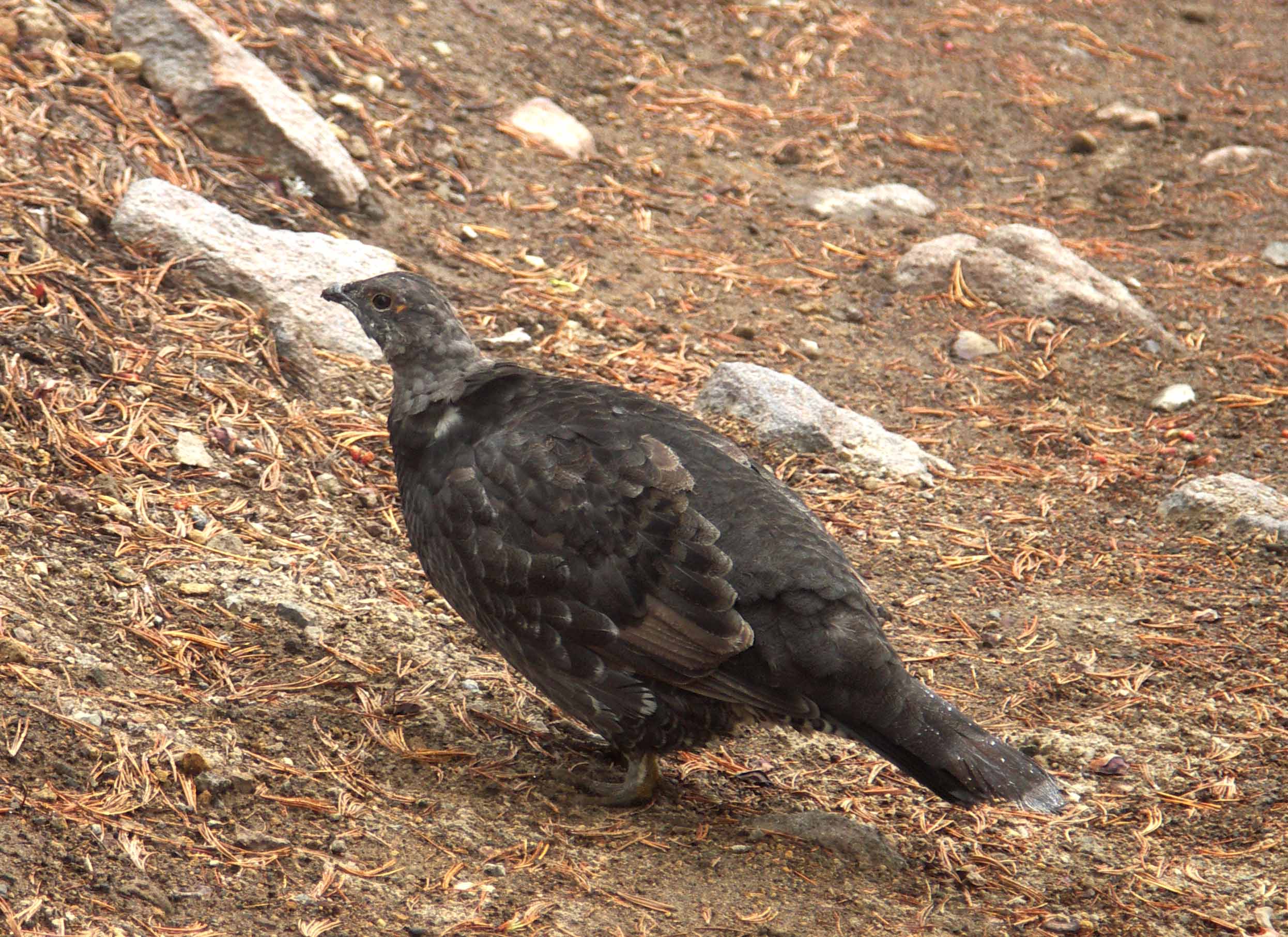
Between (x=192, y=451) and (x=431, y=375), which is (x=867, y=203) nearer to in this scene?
(x=431, y=375)

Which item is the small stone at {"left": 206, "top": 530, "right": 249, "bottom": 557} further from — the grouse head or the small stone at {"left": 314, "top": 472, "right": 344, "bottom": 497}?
the grouse head

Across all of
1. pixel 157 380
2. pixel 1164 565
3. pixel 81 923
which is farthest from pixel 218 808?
pixel 1164 565

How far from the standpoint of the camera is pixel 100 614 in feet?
13.5

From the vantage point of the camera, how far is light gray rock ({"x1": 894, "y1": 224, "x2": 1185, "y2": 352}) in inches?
291

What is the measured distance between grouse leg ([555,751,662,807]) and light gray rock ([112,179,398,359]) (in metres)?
2.56

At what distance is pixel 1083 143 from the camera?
30.3 ft

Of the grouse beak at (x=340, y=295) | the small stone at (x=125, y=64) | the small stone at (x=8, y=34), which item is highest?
the small stone at (x=8, y=34)

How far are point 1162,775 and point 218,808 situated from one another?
9.89ft

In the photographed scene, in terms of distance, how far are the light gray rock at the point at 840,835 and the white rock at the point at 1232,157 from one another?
6.77 metres

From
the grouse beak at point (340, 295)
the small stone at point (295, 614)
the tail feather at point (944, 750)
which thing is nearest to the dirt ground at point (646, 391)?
the small stone at point (295, 614)

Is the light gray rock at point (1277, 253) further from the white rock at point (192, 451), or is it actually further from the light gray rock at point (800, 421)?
the white rock at point (192, 451)

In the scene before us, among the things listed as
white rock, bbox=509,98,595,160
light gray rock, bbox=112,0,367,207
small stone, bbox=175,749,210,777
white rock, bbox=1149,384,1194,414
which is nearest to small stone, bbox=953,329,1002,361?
white rock, bbox=1149,384,1194,414

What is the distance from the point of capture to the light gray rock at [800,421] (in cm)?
605

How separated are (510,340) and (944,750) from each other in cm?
333
